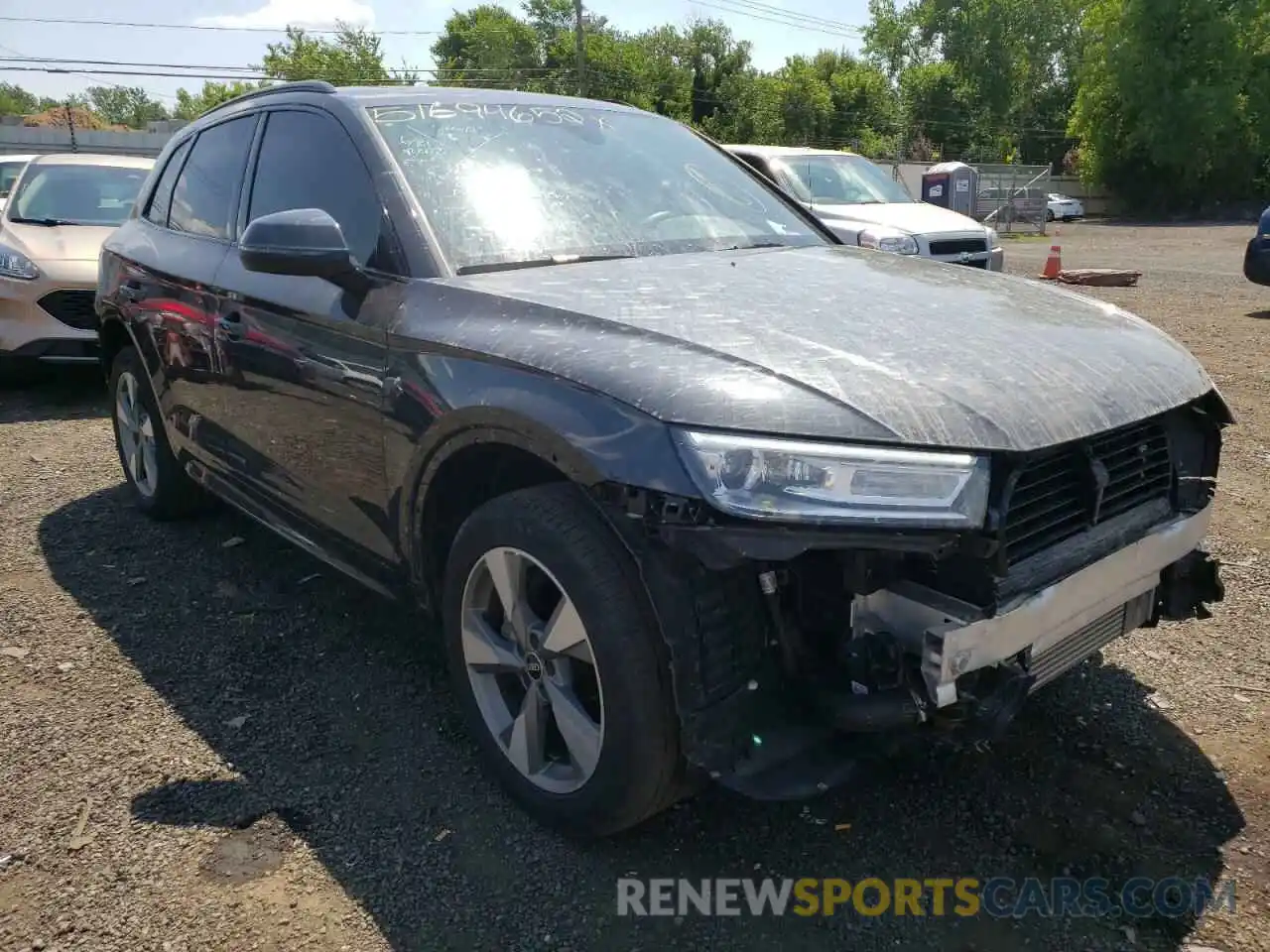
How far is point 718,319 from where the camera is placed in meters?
2.36

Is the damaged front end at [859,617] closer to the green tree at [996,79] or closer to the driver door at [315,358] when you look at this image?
the driver door at [315,358]

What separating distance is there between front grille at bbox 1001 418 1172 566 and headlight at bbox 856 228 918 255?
8269 millimetres

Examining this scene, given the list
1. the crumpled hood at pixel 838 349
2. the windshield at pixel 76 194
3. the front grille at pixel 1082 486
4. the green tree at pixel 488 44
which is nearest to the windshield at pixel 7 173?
the windshield at pixel 76 194

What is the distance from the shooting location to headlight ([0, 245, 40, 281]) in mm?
7051

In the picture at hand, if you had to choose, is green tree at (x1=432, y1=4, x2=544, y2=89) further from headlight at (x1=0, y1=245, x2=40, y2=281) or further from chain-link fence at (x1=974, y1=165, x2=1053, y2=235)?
headlight at (x1=0, y1=245, x2=40, y2=281)

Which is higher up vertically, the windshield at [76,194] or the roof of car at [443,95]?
the roof of car at [443,95]

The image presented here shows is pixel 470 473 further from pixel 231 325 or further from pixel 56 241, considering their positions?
pixel 56 241

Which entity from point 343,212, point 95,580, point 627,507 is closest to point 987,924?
point 627,507

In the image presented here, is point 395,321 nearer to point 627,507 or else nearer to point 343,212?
point 343,212

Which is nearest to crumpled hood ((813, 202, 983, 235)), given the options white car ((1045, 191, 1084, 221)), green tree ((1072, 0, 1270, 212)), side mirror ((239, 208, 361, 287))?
side mirror ((239, 208, 361, 287))

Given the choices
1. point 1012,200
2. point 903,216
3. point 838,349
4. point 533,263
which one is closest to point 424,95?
point 533,263

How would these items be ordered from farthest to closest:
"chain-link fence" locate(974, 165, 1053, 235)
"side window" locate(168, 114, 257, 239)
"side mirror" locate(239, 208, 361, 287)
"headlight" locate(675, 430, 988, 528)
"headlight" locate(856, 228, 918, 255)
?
"chain-link fence" locate(974, 165, 1053, 235) → "headlight" locate(856, 228, 918, 255) → "side window" locate(168, 114, 257, 239) → "side mirror" locate(239, 208, 361, 287) → "headlight" locate(675, 430, 988, 528)

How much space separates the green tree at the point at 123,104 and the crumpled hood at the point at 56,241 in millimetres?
98073

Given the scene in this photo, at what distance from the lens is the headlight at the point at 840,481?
6.27 ft
